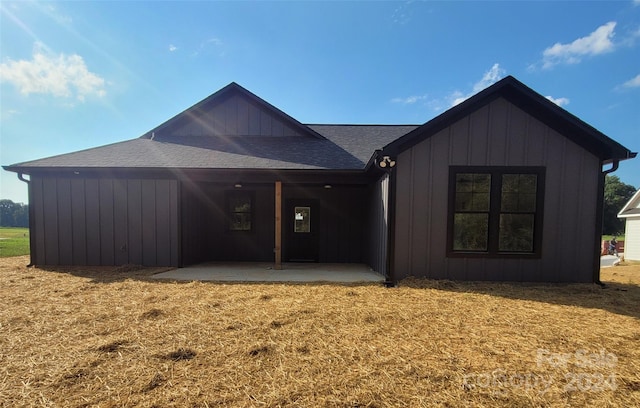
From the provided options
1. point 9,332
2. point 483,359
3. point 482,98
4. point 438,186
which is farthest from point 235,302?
point 482,98

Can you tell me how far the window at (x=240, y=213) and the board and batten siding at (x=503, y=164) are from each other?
191 inches

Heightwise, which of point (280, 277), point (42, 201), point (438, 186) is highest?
point (438, 186)

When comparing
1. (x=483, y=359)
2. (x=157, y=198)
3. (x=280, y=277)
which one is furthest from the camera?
(x=157, y=198)

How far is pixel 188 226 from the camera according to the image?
25.1 ft

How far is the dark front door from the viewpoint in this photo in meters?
8.72

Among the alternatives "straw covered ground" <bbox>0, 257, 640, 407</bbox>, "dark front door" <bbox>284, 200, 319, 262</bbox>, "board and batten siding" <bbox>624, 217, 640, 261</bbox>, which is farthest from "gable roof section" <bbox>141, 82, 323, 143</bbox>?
"board and batten siding" <bbox>624, 217, 640, 261</bbox>

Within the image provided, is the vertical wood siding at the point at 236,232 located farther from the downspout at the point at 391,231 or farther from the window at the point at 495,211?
the window at the point at 495,211

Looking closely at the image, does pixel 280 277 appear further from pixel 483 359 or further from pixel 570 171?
pixel 570 171

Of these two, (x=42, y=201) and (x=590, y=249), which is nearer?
(x=590, y=249)

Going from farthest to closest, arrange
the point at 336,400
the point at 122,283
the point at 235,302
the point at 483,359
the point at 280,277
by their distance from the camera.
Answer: the point at 280,277
the point at 122,283
the point at 235,302
the point at 483,359
the point at 336,400

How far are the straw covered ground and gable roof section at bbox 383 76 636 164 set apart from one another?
2833 mm

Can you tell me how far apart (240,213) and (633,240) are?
20328 mm

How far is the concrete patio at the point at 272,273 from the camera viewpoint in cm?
614

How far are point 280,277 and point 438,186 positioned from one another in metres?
4.02
